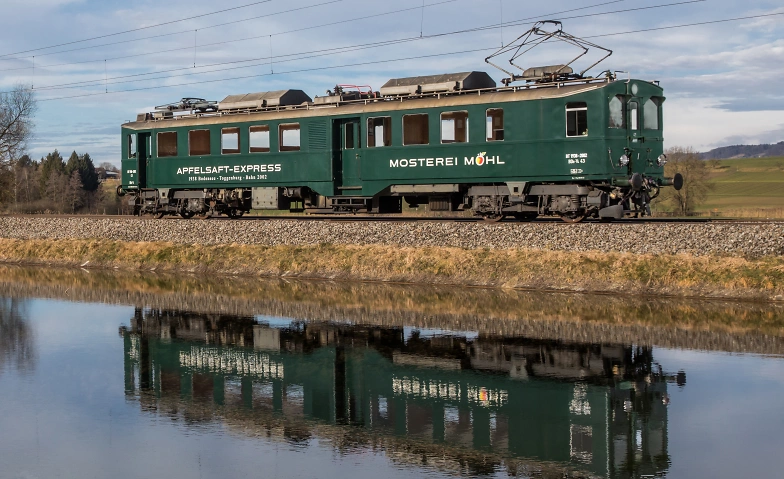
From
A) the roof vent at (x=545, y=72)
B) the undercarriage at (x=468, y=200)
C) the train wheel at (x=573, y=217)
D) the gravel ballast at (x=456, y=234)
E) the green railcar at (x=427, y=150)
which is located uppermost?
the roof vent at (x=545, y=72)

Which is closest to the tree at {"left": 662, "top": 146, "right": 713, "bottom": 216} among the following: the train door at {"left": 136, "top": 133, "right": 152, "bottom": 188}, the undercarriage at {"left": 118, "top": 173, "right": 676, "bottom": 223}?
the undercarriage at {"left": 118, "top": 173, "right": 676, "bottom": 223}

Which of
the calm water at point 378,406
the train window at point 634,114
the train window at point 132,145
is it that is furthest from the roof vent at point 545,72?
the train window at point 132,145

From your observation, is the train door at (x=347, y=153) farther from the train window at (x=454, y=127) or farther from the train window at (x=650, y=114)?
the train window at (x=650, y=114)

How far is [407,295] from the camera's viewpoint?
22641 millimetres

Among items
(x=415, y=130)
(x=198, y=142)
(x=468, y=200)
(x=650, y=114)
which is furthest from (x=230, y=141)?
(x=650, y=114)

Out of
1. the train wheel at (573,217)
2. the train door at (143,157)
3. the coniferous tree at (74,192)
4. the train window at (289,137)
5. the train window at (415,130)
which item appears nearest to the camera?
the train wheel at (573,217)

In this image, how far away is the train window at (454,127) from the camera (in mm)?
27344

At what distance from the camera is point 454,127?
90.5 feet

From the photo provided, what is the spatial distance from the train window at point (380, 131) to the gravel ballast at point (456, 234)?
3.04 meters

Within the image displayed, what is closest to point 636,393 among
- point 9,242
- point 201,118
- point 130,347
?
point 130,347

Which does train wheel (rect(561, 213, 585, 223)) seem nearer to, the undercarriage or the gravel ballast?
the undercarriage

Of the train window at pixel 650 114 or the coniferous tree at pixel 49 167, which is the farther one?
the coniferous tree at pixel 49 167

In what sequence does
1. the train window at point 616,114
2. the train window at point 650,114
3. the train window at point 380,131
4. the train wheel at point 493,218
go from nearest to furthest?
the train window at point 616,114
the train window at point 650,114
the train wheel at point 493,218
the train window at point 380,131

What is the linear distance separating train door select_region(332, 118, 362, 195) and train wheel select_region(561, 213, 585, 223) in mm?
7475
